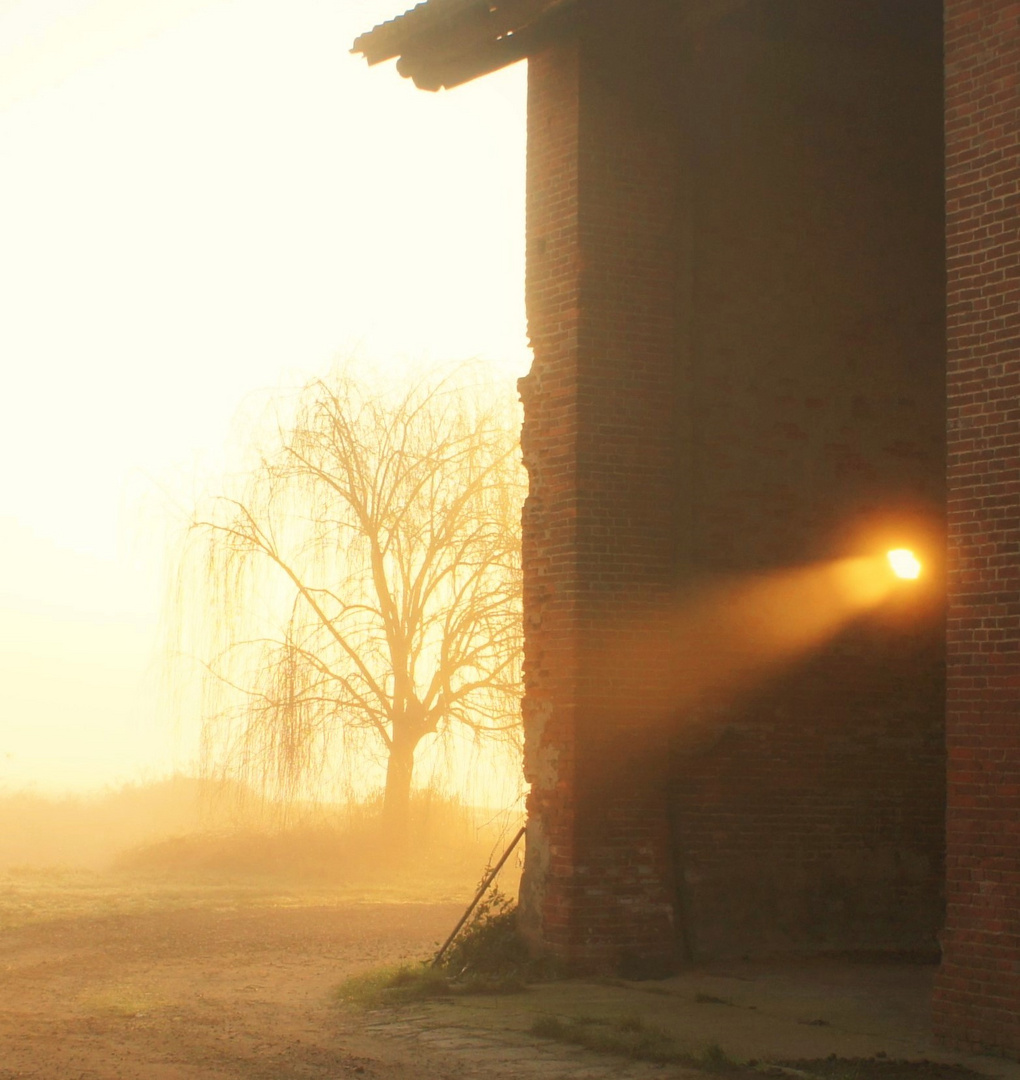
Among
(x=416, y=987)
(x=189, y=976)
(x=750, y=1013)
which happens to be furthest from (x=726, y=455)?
(x=189, y=976)

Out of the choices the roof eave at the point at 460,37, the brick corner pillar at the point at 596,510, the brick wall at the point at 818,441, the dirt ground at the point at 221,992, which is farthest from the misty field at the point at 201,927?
the roof eave at the point at 460,37

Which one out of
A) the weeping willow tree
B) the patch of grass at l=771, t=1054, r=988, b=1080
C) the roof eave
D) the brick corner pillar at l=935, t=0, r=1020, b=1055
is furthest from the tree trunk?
the patch of grass at l=771, t=1054, r=988, b=1080

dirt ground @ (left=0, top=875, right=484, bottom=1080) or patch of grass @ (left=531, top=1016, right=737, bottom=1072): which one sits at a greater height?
patch of grass @ (left=531, top=1016, right=737, bottom=1072)

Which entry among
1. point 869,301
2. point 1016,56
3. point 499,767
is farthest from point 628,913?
point 499,767

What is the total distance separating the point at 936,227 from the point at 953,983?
6.97 m

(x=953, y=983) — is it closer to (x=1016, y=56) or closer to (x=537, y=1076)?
(x=537, y=1076)

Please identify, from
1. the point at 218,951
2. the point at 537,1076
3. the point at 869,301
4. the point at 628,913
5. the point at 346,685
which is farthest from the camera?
the point at 346,685

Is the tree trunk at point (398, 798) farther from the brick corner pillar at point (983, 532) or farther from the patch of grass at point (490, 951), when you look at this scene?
the brick corner pillar at point (983, 532)

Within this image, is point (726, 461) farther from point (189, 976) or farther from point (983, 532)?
point (189, 976)

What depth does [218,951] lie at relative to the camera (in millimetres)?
12820

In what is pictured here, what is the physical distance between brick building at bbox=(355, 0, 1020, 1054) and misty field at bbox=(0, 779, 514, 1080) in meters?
2.51

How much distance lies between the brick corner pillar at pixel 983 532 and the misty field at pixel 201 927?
3.09 metres

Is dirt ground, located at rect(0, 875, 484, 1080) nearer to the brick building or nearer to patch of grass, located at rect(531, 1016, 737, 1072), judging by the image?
patch of grass, located at rect(531, 1016, 737, 1072)

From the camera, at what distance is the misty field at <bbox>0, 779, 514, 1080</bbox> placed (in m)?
8.07
